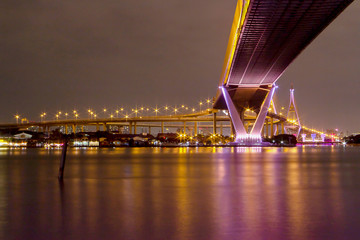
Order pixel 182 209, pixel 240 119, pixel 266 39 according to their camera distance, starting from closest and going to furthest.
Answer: pixel 182 209 < pixel 266 39 < pixel 240 119

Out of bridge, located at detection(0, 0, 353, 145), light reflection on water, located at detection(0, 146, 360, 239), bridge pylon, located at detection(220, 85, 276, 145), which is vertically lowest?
light reflection on water, located at detection(0, 146, 360, 239)

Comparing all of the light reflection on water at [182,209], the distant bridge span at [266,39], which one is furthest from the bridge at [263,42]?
the light reflection on water at [182,209]

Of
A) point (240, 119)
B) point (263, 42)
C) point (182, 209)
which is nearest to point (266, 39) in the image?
point (263, 42)

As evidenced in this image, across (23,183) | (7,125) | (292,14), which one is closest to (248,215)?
(23,183)

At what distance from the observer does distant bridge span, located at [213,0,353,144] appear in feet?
90.0

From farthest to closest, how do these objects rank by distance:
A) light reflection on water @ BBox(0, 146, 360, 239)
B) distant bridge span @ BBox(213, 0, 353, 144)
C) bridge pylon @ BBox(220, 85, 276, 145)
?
bridge pylon @ BBox(220, 85, 276, 145) → distant bridge span @ BBox(213, 0, 353, 144) → light reflection on water @ BBox(0, 146, 360, 239)

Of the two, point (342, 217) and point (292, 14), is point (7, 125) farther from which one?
point (342, 217)

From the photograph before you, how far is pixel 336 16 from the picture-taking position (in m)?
28.5

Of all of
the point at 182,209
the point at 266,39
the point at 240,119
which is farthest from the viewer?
the point at 240,119

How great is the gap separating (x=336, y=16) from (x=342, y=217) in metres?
23.1

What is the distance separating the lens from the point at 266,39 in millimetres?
34750

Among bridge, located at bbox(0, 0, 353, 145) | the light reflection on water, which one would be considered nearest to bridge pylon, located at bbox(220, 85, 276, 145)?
bridge, located at bbox(0, 0, 353, 145)

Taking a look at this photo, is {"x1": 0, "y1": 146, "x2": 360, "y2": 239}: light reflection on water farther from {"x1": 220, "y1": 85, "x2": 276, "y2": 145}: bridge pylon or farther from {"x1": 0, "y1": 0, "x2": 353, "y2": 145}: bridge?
{"x1": 220, "y1": 85, "x2": 276, "y2": 145}: bridge pylon

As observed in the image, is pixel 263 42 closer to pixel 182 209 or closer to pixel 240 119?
pixel 240 119
